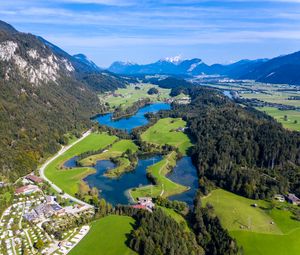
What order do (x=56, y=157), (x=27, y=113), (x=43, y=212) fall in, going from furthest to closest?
(x=27, y=113)
(x=56, y=157)
(x=43, y=212)

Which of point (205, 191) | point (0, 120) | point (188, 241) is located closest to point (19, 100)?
point (0, 120)

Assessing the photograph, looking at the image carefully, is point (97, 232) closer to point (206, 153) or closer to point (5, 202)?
point (5, 202)

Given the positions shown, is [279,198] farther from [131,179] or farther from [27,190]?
[27,190]

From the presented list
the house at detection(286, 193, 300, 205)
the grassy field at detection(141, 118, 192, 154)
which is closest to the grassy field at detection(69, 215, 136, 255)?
the house at detection(286, 193, 300, 205)

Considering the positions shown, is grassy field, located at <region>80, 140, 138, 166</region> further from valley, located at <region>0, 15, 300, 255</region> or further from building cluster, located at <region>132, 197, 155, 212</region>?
building cluster, located at <region>132, 197, 155, 212</region>

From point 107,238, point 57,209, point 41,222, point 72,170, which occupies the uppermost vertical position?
point 72,170

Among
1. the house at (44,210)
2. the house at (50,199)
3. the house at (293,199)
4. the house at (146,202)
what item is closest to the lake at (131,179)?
the house at (146,202)

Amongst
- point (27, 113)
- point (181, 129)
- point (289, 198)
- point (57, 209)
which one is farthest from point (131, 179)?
point (181, 129)
